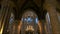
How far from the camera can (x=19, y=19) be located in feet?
43.6

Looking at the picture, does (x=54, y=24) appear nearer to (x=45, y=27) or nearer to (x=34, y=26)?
(x=45, y=27)

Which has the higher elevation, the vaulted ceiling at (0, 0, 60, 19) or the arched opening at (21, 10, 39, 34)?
the vaulted ceiling at (0, 0, 60, 19)

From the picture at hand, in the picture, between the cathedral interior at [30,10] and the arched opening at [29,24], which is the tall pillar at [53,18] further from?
the arched opening at [29,24]

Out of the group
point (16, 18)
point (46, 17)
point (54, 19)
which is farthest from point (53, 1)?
point (16, 18)

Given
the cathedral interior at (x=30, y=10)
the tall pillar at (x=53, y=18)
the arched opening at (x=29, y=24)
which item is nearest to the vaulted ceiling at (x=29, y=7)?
the cathedral interior at (x=30, y=10)

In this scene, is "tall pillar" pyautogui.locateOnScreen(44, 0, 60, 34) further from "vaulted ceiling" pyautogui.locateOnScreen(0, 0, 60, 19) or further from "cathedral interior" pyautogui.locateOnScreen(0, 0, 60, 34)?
"vaulted ceiling" pyautogui.locateOnScreen(0, 0, 60, 19)

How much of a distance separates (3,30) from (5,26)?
43 centimetres

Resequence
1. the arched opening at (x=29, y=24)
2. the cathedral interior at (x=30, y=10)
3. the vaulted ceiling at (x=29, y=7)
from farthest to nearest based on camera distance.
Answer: the arched opening at (x=29, y=24) < the vaulted ceiling at (x=29, y=7) < the cathedral interior at (x=30, y=10)

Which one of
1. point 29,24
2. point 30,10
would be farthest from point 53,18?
point 29,24

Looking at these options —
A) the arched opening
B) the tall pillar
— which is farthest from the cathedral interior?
the arched opening

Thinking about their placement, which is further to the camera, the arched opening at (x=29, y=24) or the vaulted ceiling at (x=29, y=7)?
the arched opening at (x=29, y=24)

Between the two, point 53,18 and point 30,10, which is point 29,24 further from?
point 53,18

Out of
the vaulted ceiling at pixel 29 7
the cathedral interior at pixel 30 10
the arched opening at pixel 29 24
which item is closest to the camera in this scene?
the cathedral interior at pixel 30 10

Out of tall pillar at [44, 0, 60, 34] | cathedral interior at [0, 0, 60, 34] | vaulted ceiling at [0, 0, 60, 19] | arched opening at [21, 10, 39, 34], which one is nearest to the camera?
tall pillar at [44, 0, 60, 34]
